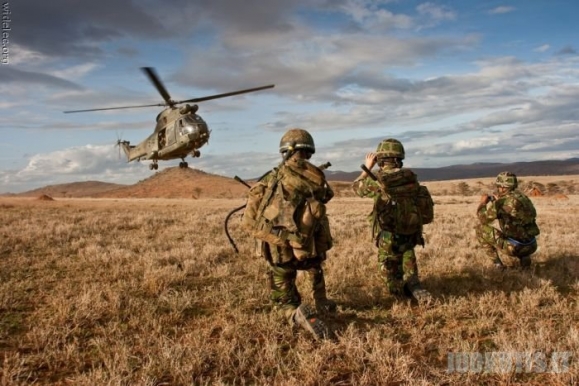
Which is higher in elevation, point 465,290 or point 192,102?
point 192,102

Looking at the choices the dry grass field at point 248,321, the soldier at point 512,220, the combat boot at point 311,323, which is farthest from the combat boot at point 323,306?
the soldier at point 512,220

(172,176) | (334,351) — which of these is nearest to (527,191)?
(334,351)

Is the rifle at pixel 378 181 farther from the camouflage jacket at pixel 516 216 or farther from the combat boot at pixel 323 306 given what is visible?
the camouflage jacket at pixel 516 216

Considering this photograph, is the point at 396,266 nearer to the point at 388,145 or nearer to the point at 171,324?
the point at 388,145

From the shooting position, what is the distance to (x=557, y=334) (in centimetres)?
465

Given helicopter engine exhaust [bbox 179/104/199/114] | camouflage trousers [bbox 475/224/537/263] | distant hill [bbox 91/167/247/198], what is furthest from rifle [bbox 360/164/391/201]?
distant hill [bbox 91/167/247/198]

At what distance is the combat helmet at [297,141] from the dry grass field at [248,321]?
2.00m

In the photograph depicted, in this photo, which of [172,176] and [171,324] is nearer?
[171,324]

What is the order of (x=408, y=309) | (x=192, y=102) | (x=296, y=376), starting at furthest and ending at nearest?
1. (x=192, y=102)
2. (x=408, y=309)
3. (x=296, y=376)

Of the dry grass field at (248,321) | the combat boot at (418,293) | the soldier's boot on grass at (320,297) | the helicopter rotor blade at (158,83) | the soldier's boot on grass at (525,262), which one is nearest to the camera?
the dry grass field at (248,321)

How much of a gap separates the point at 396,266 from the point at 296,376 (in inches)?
116

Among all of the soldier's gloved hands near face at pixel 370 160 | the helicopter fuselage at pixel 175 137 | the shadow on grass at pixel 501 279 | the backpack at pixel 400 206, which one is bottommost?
the shadow on grass at pixel 501 279

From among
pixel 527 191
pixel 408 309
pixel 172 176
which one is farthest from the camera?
pixel 172 176

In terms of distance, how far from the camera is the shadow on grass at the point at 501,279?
653 cm
